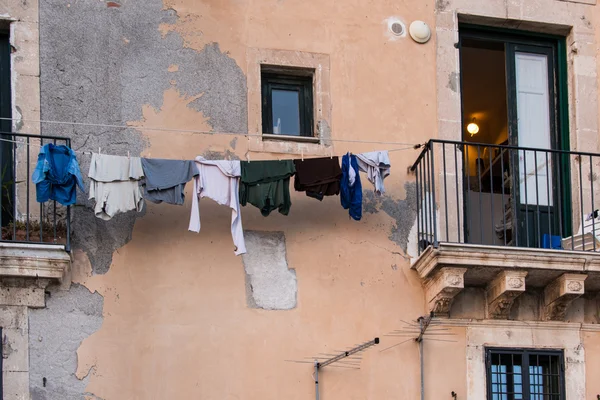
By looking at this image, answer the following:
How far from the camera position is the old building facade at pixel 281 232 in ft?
42.9

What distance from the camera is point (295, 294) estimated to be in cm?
1362

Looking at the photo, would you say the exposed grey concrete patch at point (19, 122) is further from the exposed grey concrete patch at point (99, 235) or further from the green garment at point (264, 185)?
the green garment at point (264, 185)

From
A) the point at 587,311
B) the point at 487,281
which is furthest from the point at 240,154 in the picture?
the point at 587,311

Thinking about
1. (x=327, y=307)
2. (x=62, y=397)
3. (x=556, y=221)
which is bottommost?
(x=62, y=397)

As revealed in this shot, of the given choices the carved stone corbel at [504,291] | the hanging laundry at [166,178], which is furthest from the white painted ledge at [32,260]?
the carved stone corbel at [504,291]

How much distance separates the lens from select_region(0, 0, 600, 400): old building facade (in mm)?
13078

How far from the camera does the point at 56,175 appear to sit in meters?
12.7

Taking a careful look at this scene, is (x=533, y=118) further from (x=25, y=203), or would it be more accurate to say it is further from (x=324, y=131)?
(x=25, y=203)

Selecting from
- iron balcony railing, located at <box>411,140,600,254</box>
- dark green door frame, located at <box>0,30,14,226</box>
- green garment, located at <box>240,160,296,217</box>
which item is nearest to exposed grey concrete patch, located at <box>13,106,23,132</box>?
dark green door frame, located at <box>0,30,14,226</box>

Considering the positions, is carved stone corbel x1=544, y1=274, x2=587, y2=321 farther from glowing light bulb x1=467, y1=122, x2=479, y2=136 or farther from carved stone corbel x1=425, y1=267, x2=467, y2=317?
glowing light bulb x1=467, y1=122, x2=479, y2=136

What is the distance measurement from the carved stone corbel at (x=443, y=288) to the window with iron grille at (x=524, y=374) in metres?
0.67

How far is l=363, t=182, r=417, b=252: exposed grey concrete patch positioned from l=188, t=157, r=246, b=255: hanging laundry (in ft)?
5.13

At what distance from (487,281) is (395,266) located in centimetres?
96

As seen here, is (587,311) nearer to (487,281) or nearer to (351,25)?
(487,281)
